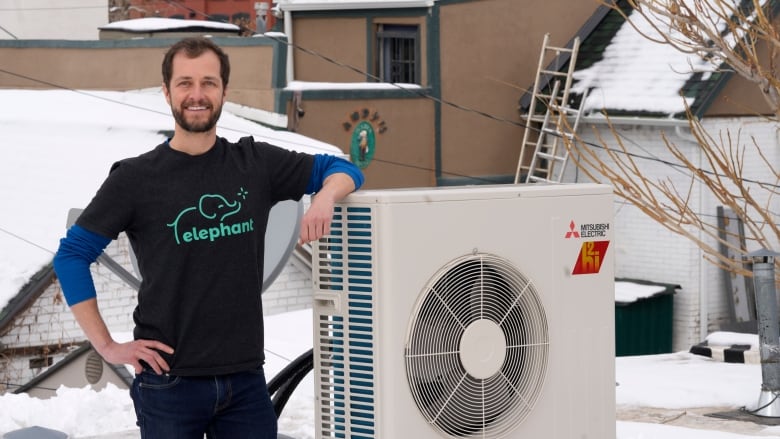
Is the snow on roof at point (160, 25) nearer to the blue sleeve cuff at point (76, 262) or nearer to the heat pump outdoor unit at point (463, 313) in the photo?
the heat pump outdoor unit at point (463, 313)

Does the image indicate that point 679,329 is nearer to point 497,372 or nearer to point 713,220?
point 713,220

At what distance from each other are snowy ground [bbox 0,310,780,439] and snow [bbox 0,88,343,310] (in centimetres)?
651

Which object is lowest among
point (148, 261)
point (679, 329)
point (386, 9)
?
point (679, 329)

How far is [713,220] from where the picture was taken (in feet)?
58.9

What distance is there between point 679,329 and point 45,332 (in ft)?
30.2

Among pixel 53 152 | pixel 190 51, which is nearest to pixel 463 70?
pixel 53 152

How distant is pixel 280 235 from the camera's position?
5031 millimetres

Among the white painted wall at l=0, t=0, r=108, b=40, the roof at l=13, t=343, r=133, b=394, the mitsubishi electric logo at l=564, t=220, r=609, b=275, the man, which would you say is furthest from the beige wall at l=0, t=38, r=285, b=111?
the man

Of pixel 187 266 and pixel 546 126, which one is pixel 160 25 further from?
pixel 187 266

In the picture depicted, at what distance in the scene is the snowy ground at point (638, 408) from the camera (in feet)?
21.2

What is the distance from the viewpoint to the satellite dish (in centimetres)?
500

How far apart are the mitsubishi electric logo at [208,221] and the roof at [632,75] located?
47.7 ft

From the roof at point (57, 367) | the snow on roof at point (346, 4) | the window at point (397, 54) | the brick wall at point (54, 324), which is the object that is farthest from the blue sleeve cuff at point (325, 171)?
the window at point (397, 54)

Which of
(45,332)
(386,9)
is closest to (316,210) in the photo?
(45,332)
